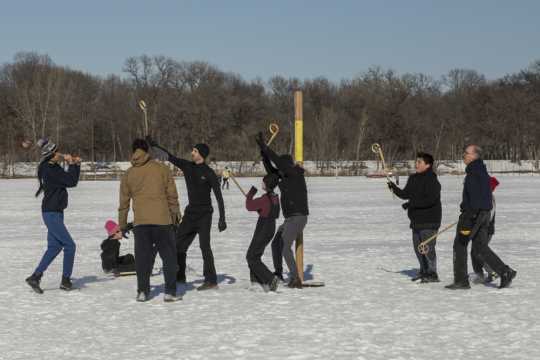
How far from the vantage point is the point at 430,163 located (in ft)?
31.9

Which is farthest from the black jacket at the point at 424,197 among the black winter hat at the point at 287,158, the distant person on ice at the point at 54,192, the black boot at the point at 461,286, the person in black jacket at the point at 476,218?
the distant person on ice at the point at 54,192

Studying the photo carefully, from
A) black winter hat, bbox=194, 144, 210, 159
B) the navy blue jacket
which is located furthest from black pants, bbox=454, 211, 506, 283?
black winter hat, bbox=194, 144, 210, 159

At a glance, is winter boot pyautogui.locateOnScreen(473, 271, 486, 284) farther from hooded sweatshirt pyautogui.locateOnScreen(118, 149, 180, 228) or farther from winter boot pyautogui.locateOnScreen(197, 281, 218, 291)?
hooded sweatshirt pyautogui.locateOnScreen(118, 149, 180, 228)

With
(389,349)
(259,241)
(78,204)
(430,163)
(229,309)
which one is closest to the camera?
(389,349)

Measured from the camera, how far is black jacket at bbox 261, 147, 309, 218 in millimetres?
8938

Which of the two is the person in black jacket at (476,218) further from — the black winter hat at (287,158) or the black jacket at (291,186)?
the black winter hat at (287,158)

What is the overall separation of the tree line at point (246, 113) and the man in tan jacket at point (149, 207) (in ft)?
225

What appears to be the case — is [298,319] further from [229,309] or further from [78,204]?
[78,204]

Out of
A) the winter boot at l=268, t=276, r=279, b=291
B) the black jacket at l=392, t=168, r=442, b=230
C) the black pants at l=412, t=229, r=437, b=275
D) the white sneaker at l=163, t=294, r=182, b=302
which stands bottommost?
the white sneaker at l=163, t=294, r=182, b=302

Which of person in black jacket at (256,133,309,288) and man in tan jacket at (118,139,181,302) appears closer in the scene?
man in tan jacket at (118,139,181,302)

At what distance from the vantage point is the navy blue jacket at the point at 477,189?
29.2 ft

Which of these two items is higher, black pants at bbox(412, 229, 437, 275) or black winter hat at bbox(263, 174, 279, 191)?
black winter hat at bbox(263, 174, 279, 191)

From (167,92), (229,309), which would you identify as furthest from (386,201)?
(167,92)

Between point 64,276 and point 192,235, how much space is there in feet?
5.31
